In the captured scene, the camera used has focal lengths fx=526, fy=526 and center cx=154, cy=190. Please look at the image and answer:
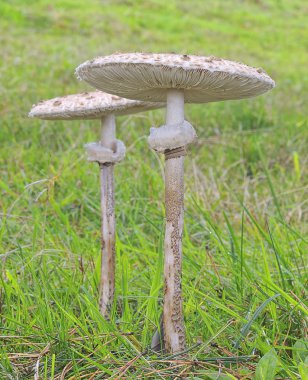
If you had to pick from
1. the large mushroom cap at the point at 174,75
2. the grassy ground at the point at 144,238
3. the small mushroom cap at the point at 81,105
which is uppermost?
the large mushroom cap at the point at 174,75

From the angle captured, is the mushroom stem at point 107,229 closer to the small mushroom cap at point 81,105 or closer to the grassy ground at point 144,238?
the grassy ground at point 144,238

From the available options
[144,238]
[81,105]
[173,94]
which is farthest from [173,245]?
[144,238]

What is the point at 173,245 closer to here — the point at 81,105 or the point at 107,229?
the point at 107,229

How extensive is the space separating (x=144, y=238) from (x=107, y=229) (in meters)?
0.60

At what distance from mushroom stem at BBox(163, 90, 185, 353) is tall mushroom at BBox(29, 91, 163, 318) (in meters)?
0.42

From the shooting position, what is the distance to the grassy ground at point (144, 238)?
2.13m

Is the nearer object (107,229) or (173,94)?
(173,94)

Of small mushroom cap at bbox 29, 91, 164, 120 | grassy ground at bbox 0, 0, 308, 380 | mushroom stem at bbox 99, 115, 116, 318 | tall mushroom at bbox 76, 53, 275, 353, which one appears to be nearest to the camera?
tall mushroom at bbox 76, 53, 275, 353

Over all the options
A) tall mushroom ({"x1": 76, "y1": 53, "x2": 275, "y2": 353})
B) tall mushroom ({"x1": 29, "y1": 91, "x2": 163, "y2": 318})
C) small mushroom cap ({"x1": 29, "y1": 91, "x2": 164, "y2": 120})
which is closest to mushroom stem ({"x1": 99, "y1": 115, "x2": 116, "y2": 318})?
tall mushroom ({"x1": 29, "y1": 91, "x2": 163, "y2": 318})

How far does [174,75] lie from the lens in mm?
1992

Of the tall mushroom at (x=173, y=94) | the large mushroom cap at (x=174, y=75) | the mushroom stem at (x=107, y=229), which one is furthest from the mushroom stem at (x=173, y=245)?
the mushroom stem at (x=107, y=229)

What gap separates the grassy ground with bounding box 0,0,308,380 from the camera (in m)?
2.13

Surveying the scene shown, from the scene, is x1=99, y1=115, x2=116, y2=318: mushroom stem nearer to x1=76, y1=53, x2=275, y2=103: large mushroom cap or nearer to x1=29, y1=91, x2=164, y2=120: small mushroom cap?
x1=29, y1=91, x2=164, y2=120: small mushroom cap

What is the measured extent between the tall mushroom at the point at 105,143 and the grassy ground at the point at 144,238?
0.09m
